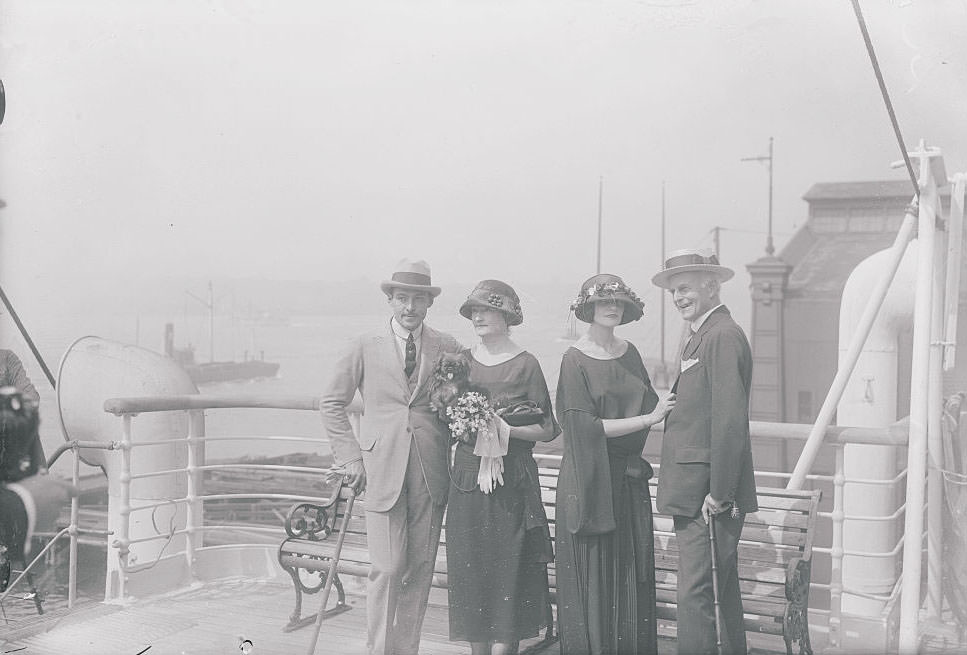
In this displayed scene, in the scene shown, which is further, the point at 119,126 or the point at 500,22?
the point at 119,126

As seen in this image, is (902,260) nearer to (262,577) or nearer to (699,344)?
(699,344)

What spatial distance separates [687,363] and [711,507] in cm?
54

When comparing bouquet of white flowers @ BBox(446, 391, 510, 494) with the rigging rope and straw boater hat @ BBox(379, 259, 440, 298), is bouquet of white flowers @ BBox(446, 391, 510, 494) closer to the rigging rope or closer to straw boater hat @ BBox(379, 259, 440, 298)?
straw boater hat @ BBox(379, 259, 440, 298)

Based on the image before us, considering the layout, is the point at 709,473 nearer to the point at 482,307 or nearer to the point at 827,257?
the point at 482,307

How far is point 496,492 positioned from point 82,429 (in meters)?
2.43

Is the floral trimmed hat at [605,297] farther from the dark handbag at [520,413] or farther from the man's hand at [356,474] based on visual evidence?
the man's hand at [356,474]

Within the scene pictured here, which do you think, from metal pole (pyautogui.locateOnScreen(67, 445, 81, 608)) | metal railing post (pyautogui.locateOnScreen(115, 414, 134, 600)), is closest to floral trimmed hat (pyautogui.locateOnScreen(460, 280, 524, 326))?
metal railing post (pyautogui.locateOnScreen(115, 414, 134, 600))

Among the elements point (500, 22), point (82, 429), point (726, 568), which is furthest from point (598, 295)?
point (82, 429)

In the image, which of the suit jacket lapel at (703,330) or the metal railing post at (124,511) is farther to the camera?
the metal railing post at (124,511)

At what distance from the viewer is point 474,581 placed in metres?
3.19

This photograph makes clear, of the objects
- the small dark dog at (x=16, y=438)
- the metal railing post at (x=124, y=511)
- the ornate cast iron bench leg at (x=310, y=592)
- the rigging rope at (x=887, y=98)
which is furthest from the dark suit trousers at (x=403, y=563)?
the rigging rope at (x=887, y=98)

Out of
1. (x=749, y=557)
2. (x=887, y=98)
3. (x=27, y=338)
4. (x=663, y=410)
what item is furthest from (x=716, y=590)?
(x=27, y=338)

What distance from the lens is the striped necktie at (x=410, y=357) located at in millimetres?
3344

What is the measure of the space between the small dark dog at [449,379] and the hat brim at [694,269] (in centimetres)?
85
